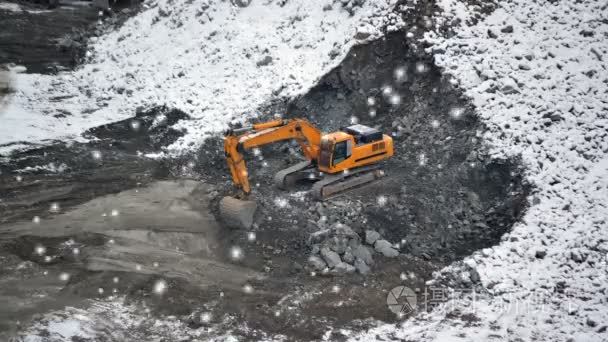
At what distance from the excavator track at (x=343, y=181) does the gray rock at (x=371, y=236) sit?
1.65 meters

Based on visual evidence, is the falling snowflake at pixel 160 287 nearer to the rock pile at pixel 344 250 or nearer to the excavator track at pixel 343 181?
the rock pile at pixel 344 250

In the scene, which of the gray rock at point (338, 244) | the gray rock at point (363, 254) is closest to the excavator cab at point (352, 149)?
the gray rock at point (338, 244)

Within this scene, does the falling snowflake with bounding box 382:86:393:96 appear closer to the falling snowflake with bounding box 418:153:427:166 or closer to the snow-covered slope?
the snow-covered slope

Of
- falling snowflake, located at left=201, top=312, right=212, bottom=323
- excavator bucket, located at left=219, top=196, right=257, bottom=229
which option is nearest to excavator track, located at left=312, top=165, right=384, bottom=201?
excavator bucket, located at left=219, top=196, right=257, bottom=229

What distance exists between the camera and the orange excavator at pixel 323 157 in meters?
11.4

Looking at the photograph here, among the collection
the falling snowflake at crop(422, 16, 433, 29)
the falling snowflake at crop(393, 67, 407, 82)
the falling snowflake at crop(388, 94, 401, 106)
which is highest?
the falling snowflake at crop(422, 16, 433, 29)

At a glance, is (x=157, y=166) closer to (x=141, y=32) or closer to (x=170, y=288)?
(x=170, y=288)

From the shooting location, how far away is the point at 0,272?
9414 mm

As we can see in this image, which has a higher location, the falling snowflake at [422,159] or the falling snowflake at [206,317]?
the falling snowflake at [422,159]

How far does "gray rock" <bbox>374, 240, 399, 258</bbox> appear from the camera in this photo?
1079cm

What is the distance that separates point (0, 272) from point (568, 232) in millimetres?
11756

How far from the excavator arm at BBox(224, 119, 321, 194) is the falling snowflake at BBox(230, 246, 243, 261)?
1.38 m

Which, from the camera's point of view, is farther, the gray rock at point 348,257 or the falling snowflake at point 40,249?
the gray rock at point 348,257

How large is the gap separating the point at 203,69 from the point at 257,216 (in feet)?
28.7
